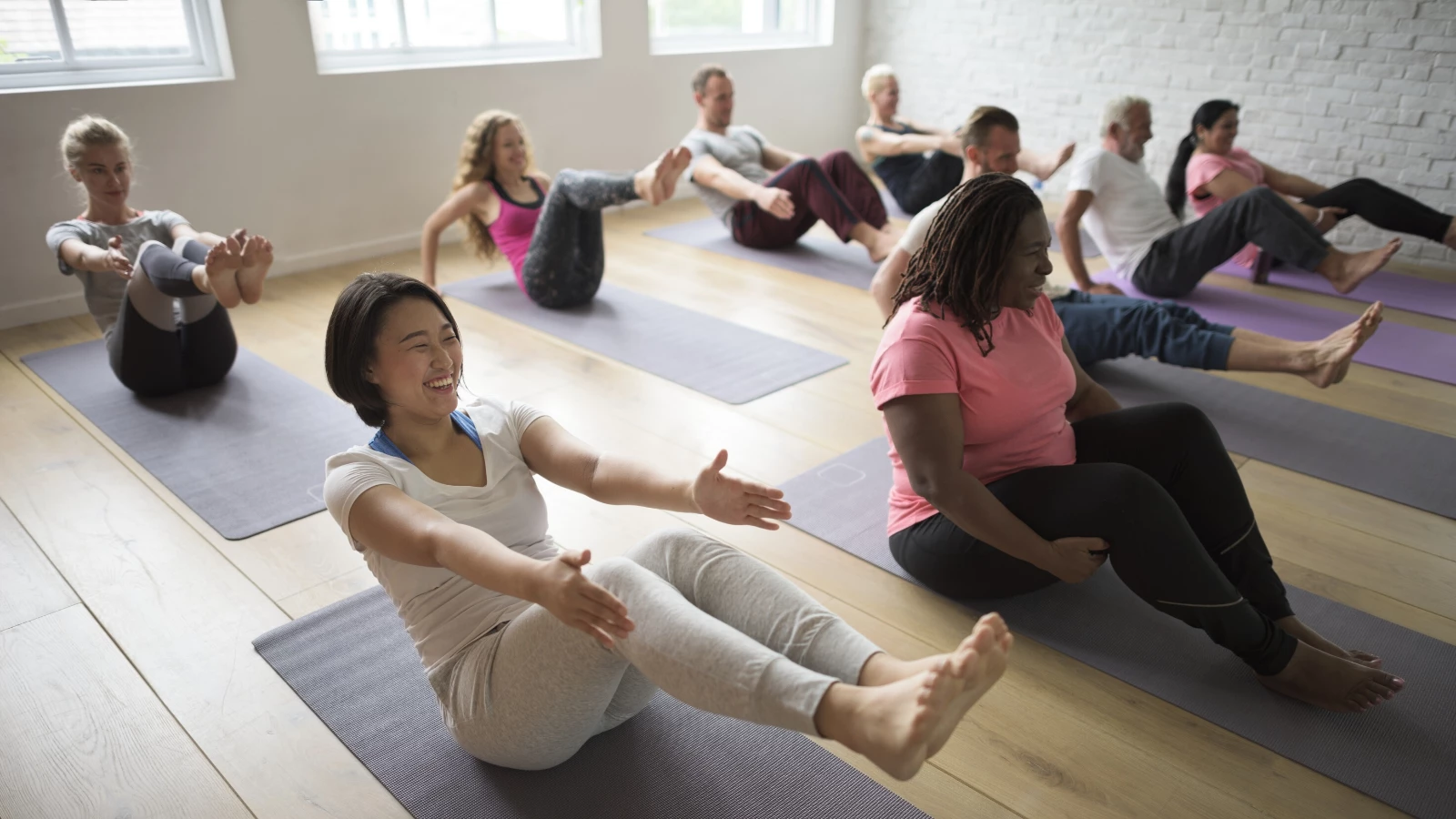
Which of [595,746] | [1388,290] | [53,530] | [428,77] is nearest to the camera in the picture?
[595,746]

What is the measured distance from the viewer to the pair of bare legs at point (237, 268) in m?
2.64

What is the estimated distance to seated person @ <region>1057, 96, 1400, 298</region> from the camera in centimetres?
367

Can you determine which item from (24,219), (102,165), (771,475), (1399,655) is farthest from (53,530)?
(1399,655)

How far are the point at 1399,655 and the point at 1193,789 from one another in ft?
2.18

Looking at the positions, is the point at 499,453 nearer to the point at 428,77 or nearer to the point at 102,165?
the point at 102,165

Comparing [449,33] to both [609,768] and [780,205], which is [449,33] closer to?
[780,205]

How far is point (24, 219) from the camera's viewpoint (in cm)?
381

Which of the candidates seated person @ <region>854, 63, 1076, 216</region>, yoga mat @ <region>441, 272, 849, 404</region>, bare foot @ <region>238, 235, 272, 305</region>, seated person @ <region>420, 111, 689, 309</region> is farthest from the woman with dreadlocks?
seated person @ <region>854, 63, 1076, 216</region>

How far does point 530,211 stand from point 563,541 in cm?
207

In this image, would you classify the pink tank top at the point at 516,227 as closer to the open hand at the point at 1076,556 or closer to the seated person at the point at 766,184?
the seated person at the point at 766,184

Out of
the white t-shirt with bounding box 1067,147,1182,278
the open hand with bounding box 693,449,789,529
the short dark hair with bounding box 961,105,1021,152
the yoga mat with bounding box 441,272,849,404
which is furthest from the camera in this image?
the white t-shirt with bounding box 1067,147,1182,278

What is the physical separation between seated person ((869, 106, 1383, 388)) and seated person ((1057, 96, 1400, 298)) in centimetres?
79

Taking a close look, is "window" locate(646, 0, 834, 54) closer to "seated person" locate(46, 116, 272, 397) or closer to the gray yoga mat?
"seated person" locate(46, 116, 272, 397)

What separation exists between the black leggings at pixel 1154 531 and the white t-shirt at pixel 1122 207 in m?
2.23
